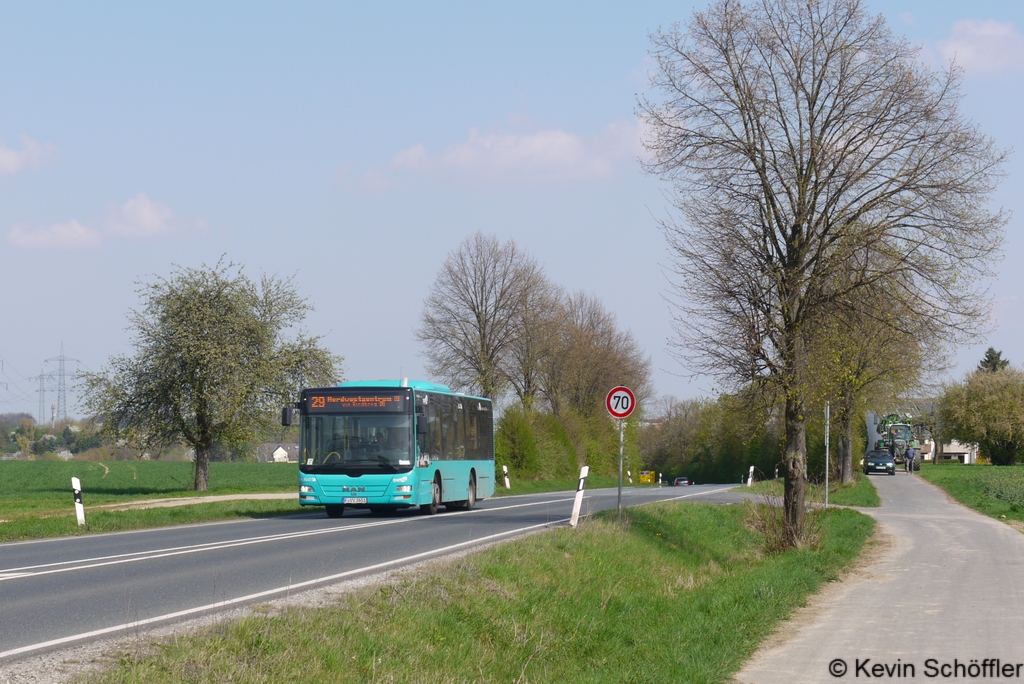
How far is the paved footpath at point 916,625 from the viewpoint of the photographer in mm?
8508

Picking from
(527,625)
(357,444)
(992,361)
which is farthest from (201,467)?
(992,361)

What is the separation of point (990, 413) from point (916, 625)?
90.4 m

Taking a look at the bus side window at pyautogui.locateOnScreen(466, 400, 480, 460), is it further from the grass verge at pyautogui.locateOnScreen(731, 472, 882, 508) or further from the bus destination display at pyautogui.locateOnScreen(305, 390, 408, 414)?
the grass verge at pyautogui.locateOnScreen(731, 472, 882, 508)

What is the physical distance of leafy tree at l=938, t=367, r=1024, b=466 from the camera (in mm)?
91625

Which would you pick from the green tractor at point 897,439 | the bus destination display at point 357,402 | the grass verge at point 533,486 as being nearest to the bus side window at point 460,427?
the bus destination display at point 357,402

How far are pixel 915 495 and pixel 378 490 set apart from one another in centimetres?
2644

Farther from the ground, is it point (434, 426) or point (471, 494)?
point (434, 426)

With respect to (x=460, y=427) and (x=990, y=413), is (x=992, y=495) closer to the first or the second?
(x=460, y=427)

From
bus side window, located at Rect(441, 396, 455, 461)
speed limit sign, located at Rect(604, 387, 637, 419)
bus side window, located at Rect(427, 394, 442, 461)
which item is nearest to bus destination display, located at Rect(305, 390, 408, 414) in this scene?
bus side window, located at Rect(427, 394, 442, 461)

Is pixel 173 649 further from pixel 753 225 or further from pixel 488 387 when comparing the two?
pixel 488 387

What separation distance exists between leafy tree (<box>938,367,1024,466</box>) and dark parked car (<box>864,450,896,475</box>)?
28250 mm

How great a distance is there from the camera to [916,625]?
10797 millimetres

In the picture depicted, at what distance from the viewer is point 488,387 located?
6100 cm

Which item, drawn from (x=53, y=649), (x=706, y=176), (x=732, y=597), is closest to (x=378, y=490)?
(x=706, y=176)
